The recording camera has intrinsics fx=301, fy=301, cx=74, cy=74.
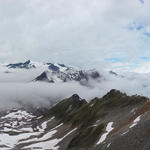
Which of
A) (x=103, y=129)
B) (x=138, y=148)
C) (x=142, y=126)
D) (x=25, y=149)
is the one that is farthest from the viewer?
(x=25, y=149)

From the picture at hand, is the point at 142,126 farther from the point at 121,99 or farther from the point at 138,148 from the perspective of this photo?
the point at 121,99

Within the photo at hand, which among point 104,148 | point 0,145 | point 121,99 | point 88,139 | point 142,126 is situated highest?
point 142,126

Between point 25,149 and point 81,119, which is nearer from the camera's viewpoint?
point 25,149

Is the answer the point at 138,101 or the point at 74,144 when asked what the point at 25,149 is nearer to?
the point at 74,144

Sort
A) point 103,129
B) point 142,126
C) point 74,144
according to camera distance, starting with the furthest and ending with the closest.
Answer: point 74,144
point 103,129
point 142,126

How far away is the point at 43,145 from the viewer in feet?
578

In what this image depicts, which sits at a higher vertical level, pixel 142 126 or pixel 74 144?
pixel 142 126

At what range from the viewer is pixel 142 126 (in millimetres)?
64812

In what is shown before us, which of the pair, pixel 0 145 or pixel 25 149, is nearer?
pixel 25 149

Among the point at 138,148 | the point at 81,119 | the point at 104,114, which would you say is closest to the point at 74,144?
the point at 104,114

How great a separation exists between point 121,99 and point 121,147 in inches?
5394

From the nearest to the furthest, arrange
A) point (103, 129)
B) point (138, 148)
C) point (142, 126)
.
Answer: point (138, 148) < point (142, 126) < point (103, 129)

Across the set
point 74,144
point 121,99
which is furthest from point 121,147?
point 121,99

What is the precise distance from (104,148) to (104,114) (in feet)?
349
